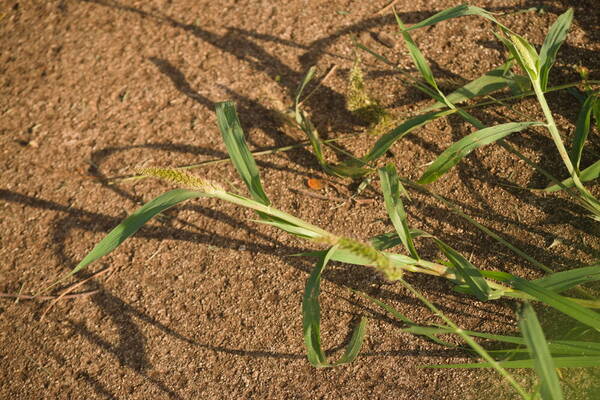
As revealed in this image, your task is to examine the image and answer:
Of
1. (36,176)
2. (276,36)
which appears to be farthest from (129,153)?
(276,36)

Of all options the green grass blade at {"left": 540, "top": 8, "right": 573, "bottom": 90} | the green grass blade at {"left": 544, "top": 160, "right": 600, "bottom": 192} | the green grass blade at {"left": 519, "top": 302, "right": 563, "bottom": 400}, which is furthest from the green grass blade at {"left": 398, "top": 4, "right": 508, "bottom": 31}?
the green grass blade at {"left": 519, "top": 302, "right": 563, "bottom": 400}

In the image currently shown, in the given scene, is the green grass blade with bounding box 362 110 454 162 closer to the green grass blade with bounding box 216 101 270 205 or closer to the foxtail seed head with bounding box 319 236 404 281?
the green grass blade with bounding box 216 101 270 205

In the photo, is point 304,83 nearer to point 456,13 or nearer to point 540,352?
point 456,13

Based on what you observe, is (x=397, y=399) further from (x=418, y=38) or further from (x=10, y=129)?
(x=10, y=129)

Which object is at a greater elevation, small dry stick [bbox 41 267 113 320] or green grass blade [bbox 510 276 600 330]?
green grass blade [bbox 510 276 600 330]

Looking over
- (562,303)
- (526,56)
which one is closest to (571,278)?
(562,303)

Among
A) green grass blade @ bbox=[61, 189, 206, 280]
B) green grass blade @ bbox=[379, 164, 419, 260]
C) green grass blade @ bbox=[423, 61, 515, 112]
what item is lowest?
green grass blade @ bbox=[61, 189, 206, 280]

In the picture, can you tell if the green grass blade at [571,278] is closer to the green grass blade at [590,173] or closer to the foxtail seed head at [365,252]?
the green grass blade at [590,173]
